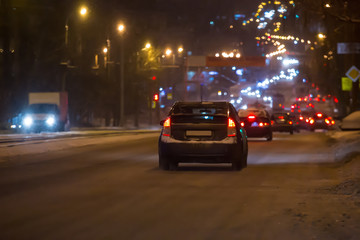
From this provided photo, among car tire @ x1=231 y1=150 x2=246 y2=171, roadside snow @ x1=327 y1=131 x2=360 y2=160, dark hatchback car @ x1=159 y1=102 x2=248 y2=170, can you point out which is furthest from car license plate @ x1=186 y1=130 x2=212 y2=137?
roadside snow @ x1=327 y1=131 x2=360 y2=160

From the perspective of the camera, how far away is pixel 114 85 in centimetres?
6594

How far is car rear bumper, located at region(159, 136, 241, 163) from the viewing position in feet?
56.2

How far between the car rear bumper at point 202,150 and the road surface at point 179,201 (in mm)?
365

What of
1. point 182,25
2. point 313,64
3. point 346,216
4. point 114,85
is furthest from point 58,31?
point 182,25

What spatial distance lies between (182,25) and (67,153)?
5703 inches

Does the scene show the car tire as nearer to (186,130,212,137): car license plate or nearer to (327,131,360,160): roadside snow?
(186,130,212,137): car license plate

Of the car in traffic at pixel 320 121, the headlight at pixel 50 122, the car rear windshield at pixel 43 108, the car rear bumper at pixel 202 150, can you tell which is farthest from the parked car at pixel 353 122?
the car rear bumper at pixel 202 150

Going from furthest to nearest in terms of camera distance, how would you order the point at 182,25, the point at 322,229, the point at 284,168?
the point at 182,25 < the point at 284,168 < the point at 322,229

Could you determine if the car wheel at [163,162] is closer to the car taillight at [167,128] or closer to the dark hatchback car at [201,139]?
the dark hatchback car at [201,139]

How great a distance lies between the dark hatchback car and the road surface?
40 centimetres

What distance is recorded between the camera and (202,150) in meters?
17.1

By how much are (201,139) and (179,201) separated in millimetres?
5754

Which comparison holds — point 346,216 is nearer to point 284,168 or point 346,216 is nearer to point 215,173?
point 215,173

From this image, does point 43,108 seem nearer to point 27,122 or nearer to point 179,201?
point 27,122
